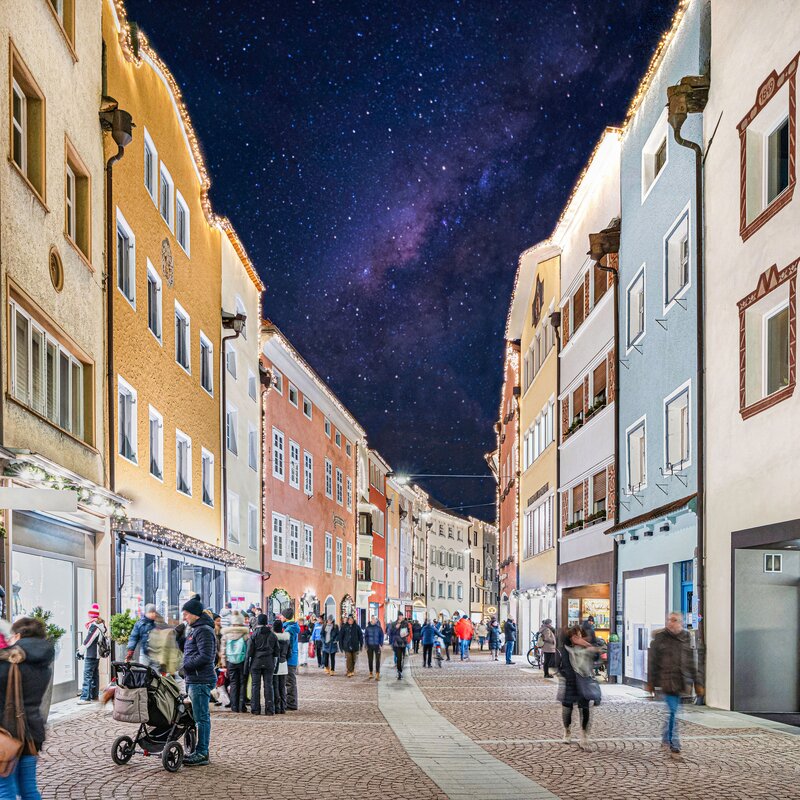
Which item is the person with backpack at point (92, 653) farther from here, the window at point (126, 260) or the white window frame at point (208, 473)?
the white window frame at point (208, 473)

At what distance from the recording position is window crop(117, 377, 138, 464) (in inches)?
894

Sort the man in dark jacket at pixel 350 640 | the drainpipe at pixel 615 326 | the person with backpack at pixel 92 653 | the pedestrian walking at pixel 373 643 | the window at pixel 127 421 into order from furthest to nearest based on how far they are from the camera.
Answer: the pedestrian walking at pixel 373 643
the man in dark jacket at pixel 350 640
the drainpipe at pixel 615 326
the window at pixel 127 421
the person with backpack at pixel 92 653

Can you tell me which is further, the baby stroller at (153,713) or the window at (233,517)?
the window at (233,517)

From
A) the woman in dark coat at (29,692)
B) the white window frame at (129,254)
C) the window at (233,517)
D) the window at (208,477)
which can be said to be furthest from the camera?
the window at (233,517)

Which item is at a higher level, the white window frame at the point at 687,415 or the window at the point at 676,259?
the window at the point at 676,259

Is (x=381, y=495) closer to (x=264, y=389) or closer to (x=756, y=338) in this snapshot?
(x=264, y=389)

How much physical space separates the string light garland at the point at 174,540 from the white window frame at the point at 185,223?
305 inches

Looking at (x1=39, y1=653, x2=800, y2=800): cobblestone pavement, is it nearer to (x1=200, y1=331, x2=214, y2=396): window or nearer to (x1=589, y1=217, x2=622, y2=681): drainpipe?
(x1=589, y1=217, x2=622, y2=681): drainpipe

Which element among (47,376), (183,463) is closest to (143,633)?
(47,376)

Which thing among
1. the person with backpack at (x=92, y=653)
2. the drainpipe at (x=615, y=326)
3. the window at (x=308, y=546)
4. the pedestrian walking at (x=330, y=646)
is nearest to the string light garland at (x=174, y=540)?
the person with backpack at (x=92, y=653)

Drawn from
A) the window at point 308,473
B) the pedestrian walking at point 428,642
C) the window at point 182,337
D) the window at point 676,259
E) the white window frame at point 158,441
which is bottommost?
the pedestrian walking at point 428,642

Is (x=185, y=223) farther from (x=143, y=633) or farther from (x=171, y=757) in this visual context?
(x=171, y=757)

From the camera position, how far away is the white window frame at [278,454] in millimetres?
44469

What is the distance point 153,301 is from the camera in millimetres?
25812
